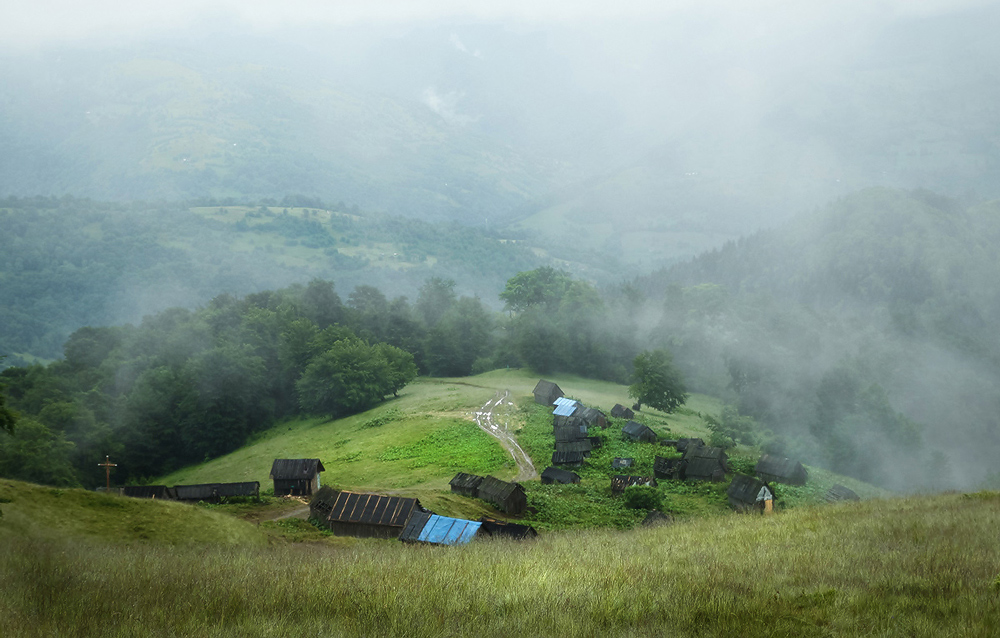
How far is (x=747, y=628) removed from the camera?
5781 millimetres

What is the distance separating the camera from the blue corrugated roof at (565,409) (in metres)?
71.3

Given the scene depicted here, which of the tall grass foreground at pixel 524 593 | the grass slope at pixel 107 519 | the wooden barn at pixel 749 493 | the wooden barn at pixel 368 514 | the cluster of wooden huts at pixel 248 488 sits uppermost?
the tall grass foreground at pixel 524 593

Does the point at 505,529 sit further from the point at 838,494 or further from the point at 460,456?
the point at 838,494

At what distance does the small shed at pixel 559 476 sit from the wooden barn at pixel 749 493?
39.3ft

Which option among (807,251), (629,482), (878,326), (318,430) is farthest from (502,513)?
(807,251)

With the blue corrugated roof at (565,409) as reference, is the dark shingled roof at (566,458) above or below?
below

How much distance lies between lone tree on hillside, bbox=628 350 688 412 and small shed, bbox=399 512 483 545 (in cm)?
5795

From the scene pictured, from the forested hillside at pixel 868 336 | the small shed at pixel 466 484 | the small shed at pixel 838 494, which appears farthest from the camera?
the forested hillside at pixel 868 336

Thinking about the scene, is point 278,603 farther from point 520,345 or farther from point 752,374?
point 752,374

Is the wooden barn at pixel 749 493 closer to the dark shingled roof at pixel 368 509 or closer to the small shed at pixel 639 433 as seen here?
the small shed at pixel 639 433

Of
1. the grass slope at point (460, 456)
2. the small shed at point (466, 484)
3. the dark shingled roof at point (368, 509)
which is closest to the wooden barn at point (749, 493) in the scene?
the grass slope at point (460, 456)

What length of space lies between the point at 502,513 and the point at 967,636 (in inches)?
1438

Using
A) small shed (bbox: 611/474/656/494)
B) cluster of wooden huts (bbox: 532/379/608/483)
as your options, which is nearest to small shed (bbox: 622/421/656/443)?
cluster of wooden huts (bbox: 532/379/608/483)

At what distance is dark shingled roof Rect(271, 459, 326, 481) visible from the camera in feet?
158
